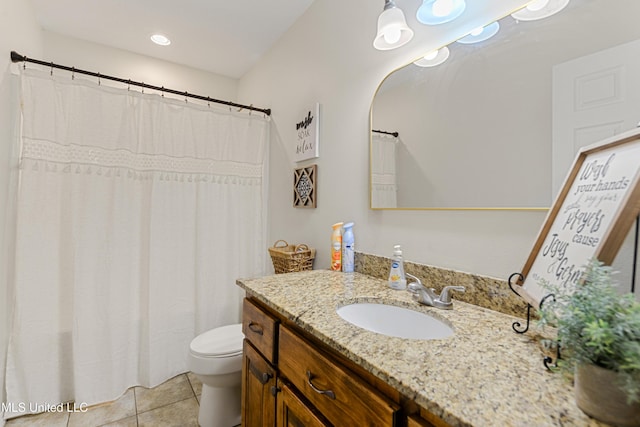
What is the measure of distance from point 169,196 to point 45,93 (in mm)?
846

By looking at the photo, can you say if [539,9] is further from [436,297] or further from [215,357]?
[215,357]

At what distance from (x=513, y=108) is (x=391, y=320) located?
815 millimetres

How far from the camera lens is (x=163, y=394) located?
1.89 metres

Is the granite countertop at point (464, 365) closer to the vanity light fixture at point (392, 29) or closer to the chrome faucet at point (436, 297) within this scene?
the chrome faucet at point (436, 297)

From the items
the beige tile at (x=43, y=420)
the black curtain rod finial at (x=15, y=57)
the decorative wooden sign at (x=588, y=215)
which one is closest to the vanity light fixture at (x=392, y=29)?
the decorative wooden sign at (x=588, y=215)

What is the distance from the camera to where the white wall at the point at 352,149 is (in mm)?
1001

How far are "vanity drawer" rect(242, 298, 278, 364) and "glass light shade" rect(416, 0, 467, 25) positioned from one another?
1.26 m

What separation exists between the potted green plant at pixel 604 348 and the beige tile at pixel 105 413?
2150mm

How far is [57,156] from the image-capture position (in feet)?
5.57

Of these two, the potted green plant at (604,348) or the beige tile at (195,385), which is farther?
the beige tile at (195,385)

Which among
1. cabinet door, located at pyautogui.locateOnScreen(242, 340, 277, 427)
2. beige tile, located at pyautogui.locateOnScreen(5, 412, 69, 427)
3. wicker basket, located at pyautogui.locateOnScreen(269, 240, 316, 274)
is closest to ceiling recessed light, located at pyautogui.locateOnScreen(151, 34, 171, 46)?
wicker basket, located at pyautogui.locateOnScreen(269, 240, 316, 274)

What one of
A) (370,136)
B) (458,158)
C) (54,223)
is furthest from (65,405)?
(458,158)

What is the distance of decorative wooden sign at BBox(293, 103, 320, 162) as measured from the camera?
5.93ft

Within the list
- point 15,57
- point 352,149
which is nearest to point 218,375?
point 352,149
